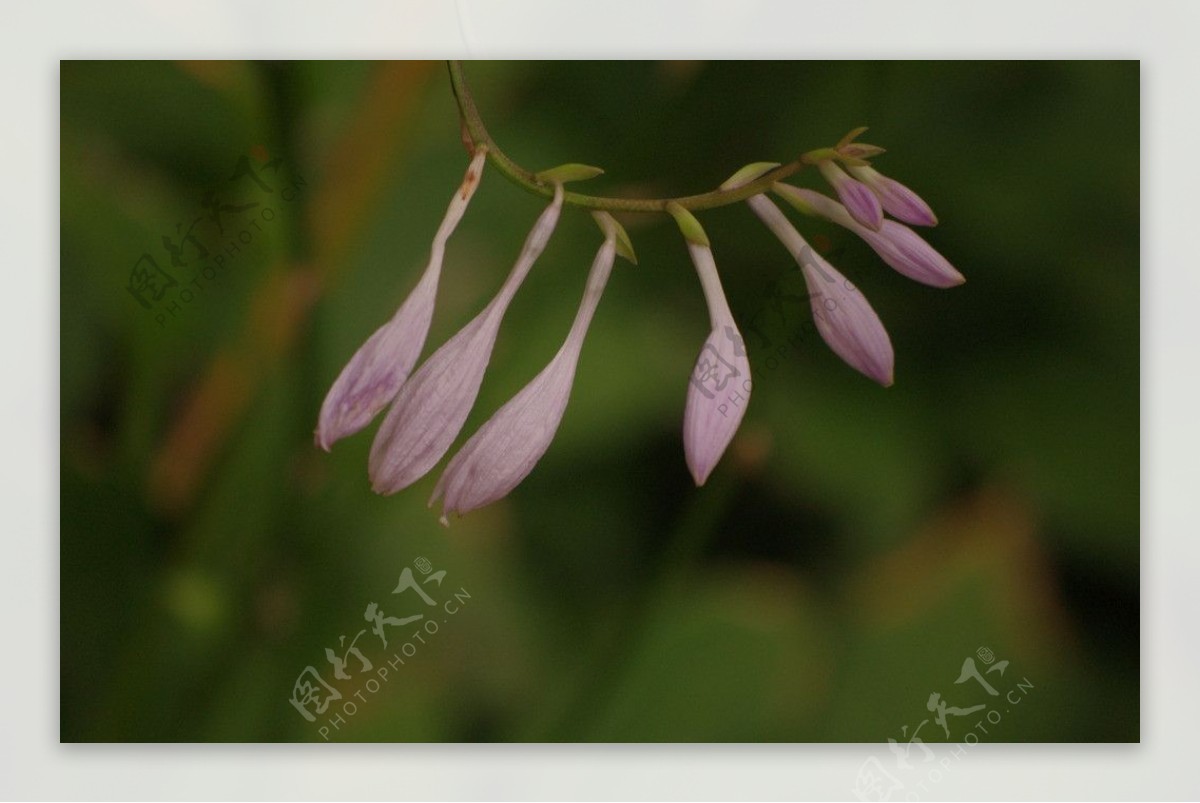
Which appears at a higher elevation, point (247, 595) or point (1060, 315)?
point (1060, 315)

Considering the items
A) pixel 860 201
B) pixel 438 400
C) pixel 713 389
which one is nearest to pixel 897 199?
pixel 860 201

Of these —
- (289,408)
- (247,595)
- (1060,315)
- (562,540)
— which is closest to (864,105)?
(1060,315)

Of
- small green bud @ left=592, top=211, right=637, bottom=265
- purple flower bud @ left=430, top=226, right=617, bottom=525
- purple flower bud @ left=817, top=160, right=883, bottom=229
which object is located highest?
purple flower bud @ left=817, top=160, right=883, bottom=229

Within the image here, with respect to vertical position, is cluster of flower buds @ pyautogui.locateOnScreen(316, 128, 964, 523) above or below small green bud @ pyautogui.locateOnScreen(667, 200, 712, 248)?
below

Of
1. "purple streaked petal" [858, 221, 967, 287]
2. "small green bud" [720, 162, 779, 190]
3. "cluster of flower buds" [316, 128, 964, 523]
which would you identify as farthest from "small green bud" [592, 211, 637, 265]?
"purple streaked petal" [858, 221, 967, 287]

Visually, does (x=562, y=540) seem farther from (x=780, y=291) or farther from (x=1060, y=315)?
(x=1060, y=315)

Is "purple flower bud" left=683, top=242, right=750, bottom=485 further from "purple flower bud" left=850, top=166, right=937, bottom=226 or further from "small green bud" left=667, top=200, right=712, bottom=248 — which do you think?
"purple flower bud" left=850, top=166, right=937, bottom=226

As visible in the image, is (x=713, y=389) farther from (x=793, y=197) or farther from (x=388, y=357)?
(x=388, y=357)
